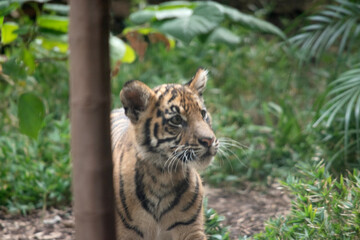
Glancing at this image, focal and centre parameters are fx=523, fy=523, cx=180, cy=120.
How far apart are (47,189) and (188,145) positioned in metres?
1.76

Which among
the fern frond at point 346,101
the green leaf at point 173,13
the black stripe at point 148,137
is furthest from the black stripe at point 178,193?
the green leaf at point 173,13

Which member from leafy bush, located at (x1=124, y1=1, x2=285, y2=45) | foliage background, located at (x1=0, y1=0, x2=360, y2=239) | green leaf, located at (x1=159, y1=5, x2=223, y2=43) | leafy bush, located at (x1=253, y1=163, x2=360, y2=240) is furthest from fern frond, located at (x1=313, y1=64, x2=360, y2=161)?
green leaf, located at (x1=159, y1=5, x2=223, y2=43)

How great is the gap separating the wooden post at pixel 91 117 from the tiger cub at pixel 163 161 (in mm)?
1488

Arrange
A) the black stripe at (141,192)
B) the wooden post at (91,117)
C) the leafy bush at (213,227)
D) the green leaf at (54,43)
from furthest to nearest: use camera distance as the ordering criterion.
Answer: the green leaf at (54,43)
the leafy bush at (213,227)
the black stripe at (141,192)
the wooden post at (91,117)

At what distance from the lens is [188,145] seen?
295cm

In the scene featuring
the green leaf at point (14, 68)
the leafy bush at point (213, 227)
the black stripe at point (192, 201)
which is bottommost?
the leafy bush at point (213, 227)

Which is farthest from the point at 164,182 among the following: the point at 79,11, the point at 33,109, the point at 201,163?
the point at 79,11

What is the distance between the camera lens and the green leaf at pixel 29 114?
3.56m

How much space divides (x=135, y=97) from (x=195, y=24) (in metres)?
1.87

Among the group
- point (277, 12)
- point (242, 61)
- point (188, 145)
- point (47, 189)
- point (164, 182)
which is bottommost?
point (47, 189)

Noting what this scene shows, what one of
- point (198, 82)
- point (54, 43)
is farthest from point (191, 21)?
point (198, 82)

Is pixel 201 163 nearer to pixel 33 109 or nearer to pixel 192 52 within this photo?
pixel 33 109

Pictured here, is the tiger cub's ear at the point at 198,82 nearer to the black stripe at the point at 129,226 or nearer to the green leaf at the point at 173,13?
the black stripe at the point at 129,226

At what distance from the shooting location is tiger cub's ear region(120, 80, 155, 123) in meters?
2.98
